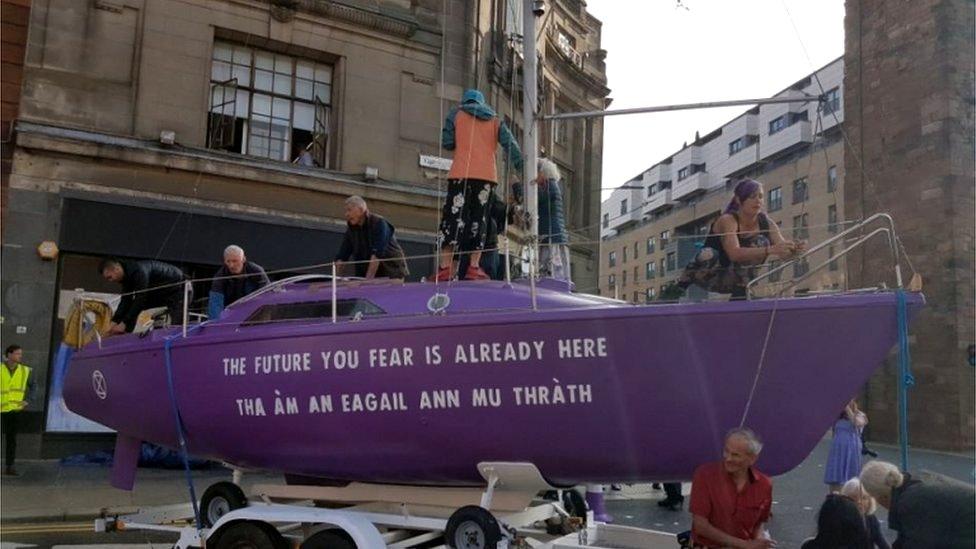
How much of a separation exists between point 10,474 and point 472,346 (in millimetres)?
7850

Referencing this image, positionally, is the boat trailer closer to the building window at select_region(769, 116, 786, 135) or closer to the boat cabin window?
the boat cabin window

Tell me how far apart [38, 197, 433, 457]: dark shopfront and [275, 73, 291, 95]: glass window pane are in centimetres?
211

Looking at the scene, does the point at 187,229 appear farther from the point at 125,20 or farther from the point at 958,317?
the point at 958,317

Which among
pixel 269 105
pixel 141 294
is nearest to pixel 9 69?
pixel 269 105

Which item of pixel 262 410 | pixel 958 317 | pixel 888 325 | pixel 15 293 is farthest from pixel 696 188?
pixel 958 317

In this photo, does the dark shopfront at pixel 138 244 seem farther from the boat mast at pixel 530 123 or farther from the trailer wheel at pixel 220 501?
the trailer wheel at pixel 220 501

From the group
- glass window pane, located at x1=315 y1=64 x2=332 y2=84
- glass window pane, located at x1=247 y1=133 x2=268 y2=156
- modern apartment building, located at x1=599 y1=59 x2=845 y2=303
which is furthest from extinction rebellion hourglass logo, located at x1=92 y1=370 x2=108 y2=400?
glass window pane, located at x1=315 y1=64 x2=332 y2=84

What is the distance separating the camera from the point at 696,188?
6492mm

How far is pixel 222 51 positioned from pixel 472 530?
33.5 feet

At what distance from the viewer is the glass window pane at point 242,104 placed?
41.8 feet

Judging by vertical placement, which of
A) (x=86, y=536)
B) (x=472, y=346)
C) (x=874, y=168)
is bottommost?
(x=86, y=536)

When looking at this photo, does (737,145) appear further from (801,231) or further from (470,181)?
(801,231)

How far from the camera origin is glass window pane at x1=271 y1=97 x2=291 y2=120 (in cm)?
1302

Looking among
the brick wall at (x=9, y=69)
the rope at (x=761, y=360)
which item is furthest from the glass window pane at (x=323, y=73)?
the rope at (x=761, y=360)
